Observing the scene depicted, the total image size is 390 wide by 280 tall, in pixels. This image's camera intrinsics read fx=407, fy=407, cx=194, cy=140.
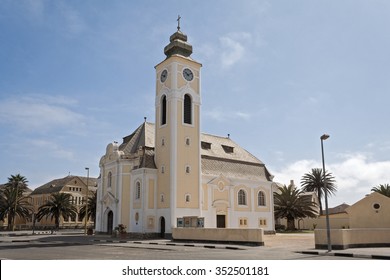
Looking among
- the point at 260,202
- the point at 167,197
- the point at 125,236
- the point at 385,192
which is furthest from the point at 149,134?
the point at 385,192

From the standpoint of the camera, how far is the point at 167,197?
43.2 metres

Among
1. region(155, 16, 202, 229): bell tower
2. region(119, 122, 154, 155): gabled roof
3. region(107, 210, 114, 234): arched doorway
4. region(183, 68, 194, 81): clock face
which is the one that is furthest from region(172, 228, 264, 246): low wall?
region(183, 68, 194, 81): clock face

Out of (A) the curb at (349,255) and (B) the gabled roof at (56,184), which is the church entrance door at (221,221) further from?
(B) the gabled roof at (56,184)

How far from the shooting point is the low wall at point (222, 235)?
29.5m

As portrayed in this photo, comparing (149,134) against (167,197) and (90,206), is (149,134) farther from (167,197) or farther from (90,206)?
(90,206)

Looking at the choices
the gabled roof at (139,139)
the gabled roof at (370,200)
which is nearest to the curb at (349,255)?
the gabled roof at (370,200)

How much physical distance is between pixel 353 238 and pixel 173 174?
2162 cm

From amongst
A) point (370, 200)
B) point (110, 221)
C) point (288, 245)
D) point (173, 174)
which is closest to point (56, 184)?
point (110, 221)

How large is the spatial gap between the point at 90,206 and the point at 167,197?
29.5 meters

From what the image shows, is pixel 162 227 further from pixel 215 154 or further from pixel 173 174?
pixel 215 154

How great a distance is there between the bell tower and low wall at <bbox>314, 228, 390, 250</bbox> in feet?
64.8

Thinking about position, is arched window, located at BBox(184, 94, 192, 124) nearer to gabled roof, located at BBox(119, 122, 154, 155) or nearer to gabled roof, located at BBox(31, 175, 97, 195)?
gabled roof, located at BBox(119, 122, 154, 155)

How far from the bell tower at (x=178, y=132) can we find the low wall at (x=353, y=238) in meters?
19.8

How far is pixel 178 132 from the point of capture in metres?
45.0
